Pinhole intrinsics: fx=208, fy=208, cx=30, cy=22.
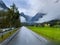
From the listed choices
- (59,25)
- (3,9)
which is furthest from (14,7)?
(59,25)

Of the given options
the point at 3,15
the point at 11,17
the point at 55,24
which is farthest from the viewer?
the point at 55,24

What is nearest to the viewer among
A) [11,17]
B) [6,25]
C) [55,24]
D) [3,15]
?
[11,17]

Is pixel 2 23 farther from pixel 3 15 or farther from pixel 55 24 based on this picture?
pixel 55 24

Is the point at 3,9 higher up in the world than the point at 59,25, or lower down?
higher up

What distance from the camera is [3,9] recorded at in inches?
5295

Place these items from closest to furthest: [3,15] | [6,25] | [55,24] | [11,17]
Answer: [11,17] → [6,25] → [3,15] → [55,24]

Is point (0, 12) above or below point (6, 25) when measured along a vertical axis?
above

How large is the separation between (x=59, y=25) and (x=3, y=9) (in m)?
37.3

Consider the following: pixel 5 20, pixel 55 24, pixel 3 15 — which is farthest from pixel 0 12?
pixel 55 24

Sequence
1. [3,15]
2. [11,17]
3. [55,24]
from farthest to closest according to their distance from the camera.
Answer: [55,24] < [3,15] < [11,17]

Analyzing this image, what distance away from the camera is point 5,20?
118062mm

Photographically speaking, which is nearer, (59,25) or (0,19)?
(0,19)

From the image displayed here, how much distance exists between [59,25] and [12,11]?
109 ft

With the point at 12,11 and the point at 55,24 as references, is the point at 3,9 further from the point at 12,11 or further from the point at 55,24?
the point at 55,24
